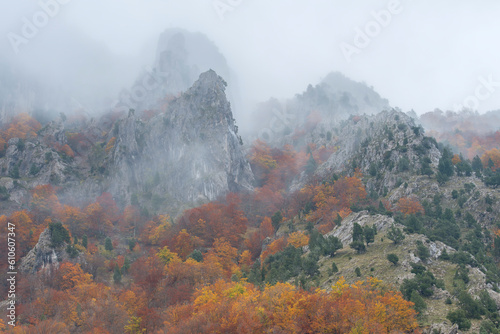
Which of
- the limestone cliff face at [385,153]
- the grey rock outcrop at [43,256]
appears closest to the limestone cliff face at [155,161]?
the limestone cliff face at [385,153]

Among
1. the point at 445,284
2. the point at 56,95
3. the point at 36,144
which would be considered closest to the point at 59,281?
the point at 445,284

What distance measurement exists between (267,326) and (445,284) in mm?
22041

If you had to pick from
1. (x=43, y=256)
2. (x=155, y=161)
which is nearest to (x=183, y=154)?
(x=155, y=161)

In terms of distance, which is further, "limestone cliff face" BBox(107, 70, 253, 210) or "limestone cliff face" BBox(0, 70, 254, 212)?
"limestone cliff face" BBox(107, 70, 253, 210)

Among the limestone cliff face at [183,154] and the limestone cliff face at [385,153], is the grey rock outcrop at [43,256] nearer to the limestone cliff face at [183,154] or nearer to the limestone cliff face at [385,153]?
the limestone cliff face at [183,154]

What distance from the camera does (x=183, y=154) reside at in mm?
125750

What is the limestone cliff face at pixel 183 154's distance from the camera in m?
117

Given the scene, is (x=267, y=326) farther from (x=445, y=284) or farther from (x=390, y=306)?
(x=445, y=284)

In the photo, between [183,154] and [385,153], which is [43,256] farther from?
[385,153]

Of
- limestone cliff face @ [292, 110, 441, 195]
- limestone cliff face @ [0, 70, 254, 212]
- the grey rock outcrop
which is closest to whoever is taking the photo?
the grey rock outcrop

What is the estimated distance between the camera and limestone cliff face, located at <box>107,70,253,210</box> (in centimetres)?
11662

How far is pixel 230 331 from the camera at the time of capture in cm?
3347

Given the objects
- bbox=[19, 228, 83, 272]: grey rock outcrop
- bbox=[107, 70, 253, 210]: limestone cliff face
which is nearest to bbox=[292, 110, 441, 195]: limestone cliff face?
bbox=[107, 70, 253, 210]: limestone cliff face

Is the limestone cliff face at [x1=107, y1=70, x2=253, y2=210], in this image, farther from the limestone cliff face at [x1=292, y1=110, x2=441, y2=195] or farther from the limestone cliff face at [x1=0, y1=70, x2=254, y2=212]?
the limestone cliff face at [x1=292, y1=110, x2=441, y2=195]
